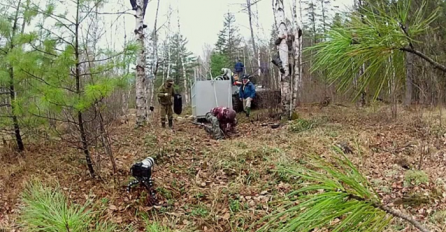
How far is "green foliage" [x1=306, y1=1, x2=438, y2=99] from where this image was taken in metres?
0.95

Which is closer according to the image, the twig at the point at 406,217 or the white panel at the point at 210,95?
the twig at the point at 406,217

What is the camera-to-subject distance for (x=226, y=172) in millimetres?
5941

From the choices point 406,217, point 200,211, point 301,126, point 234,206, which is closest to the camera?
point 406,217

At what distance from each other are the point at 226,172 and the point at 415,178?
10.1ft

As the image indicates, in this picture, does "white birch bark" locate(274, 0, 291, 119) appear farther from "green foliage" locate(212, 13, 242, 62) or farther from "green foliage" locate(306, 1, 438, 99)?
"green foliage" locate(212, 13, 242, 62)

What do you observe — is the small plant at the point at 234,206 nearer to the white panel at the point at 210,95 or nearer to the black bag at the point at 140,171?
the black bag at the point at 140,171

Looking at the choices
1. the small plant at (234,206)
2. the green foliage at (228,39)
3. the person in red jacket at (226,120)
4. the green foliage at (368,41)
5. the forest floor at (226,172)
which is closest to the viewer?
the green foliage at (368,41)

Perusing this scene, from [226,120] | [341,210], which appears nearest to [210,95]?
[226,120]

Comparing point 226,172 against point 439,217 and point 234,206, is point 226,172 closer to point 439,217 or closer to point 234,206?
point 234,206

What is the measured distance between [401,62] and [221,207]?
160 inches

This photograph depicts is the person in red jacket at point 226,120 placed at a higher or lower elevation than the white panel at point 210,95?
lower

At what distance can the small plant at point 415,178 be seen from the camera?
17.1ft

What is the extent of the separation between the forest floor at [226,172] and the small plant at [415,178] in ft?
0.05

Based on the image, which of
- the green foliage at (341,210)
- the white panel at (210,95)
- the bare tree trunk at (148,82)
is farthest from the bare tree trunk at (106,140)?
the white panel at (210,95)
